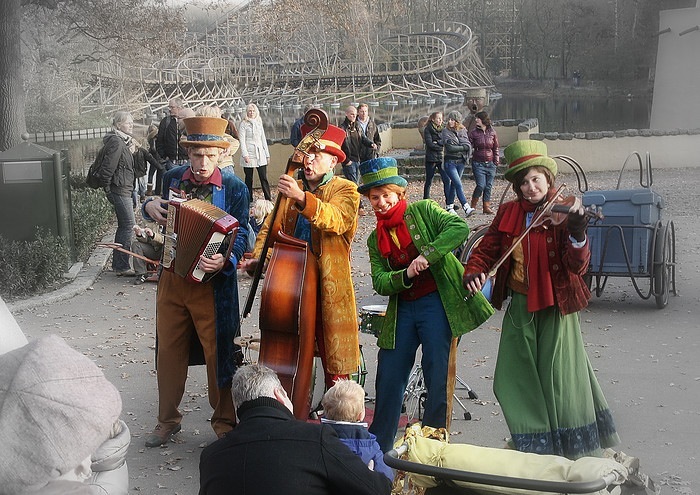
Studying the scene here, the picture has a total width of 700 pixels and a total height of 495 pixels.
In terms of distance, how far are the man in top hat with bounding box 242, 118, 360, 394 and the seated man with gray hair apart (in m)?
1.92

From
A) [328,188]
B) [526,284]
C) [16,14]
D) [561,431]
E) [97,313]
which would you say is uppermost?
[16,14]

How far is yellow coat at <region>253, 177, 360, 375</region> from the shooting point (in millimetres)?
5238

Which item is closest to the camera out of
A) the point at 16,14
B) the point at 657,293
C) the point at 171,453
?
the point at 171,453

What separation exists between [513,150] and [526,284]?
0.66 m

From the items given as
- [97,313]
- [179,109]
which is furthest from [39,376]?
[179,109]

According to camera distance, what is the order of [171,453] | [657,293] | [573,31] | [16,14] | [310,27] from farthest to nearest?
[310,27]
[573,31]
[16,14]
[657,293]
[171,453]

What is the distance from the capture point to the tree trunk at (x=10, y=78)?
16.1 m

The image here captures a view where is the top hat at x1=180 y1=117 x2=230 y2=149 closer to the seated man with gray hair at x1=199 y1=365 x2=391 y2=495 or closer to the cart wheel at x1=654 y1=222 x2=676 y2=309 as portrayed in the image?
the seated man with gray hair at x1=199 y1=365 x2=391 y2=495

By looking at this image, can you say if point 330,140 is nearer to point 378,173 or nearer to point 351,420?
point 378,173

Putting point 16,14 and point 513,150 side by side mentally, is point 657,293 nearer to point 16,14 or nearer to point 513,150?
point 513,150

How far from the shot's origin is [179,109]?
13.6 m

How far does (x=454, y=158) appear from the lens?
1455 cm

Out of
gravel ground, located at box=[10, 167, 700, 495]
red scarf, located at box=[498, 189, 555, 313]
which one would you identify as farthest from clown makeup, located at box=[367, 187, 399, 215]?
gravel ground, located at box=[10, 167, 700, 495]

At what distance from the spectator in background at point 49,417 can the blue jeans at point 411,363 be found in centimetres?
298
